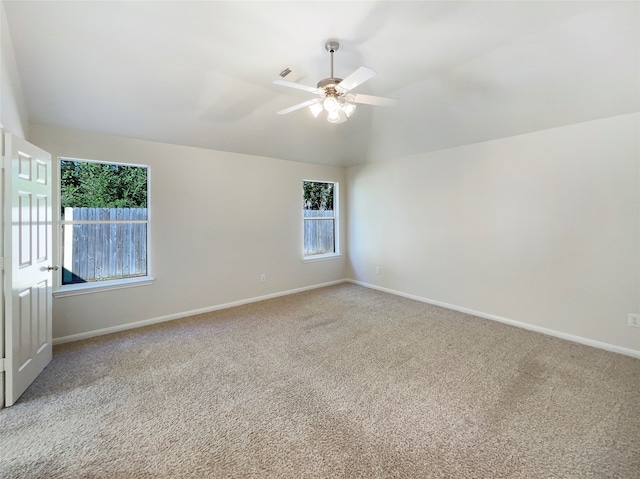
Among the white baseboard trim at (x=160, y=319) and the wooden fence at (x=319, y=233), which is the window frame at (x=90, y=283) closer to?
the white baseboard trim at (x=160, y=319)

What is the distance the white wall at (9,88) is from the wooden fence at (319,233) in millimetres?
3761

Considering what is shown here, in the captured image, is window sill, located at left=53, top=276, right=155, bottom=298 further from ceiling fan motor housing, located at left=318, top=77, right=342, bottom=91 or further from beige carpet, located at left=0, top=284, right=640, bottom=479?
ceiling fan motor housing, located at left=318, top=77, right=342, bottom=91

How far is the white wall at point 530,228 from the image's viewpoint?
2.85 m

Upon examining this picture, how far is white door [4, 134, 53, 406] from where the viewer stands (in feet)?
6.78

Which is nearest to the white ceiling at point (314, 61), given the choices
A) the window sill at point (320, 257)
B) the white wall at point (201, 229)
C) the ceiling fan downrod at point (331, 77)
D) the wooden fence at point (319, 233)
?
the ceiling fan downrod at point (331, 77)

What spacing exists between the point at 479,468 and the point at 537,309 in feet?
8.51

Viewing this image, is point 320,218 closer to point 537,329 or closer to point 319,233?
point 319,233

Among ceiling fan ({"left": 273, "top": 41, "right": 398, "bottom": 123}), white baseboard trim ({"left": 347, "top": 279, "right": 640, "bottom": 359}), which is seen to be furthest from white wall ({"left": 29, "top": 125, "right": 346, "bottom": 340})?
ceiling fan ({"left": 273, "top": 41, "right": 398, "bottom": 123})

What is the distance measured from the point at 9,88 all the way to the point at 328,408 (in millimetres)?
3493

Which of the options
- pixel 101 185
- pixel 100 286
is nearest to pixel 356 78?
pixel 101 185

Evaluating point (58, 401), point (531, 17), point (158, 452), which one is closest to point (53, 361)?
point (58, 401)

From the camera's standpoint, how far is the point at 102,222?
3438mm

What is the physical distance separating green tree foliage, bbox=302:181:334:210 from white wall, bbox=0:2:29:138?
3597 mm

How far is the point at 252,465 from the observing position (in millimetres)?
1565
